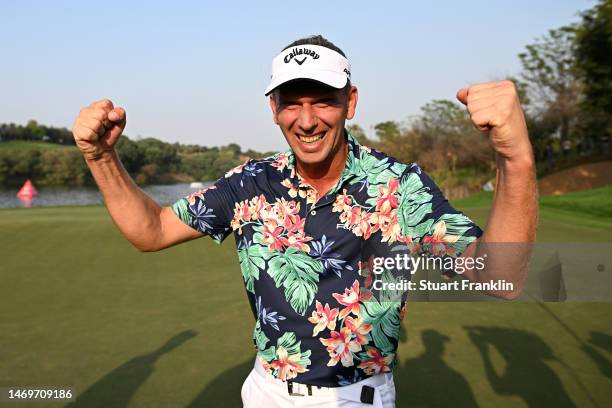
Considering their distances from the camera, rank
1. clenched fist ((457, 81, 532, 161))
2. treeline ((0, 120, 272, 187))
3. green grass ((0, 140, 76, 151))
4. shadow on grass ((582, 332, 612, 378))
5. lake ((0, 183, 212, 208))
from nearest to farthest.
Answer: clenched fist ((457, 81, 532, 161)), shadow on grass ((582, 332, 612, 378)), lake ((0, 183, 212, 208)), treeline ((0, 120, 272, 187)), green grass ((0, 140, 76, 151))

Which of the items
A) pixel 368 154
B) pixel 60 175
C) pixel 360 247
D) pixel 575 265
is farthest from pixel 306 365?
pixel 60 175

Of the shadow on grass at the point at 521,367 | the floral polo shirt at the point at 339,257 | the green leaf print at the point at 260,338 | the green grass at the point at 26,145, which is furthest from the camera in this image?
the green grass at the point at 26,145

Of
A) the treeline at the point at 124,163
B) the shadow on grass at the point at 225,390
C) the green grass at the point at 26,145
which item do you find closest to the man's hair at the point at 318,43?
the shadow on grass at the point at 225,390

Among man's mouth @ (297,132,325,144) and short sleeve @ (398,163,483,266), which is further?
man's mouth @ (297,132,325,144)

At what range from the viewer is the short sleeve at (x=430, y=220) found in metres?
1.79

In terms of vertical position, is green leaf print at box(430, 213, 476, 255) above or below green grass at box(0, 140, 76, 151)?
below

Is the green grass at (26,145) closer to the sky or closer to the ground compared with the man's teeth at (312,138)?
closer to the sky

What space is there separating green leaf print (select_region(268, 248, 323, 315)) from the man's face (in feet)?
1.28

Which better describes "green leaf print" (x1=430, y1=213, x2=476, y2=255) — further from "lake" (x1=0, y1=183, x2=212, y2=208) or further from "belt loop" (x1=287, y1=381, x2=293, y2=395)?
"lake" (x1=0, y1=183, x2=212, y2=208)

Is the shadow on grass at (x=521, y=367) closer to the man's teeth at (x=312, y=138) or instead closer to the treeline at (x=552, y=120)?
the man's teeth at (x=312, y=138)

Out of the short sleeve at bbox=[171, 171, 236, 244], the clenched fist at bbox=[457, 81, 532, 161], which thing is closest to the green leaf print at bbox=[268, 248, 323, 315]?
the short sleeve at bbox=[171, 171, 236, 244]

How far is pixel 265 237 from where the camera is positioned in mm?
2051

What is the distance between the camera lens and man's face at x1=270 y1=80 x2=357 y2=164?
6.80ft

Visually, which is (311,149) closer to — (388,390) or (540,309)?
(388,390)
